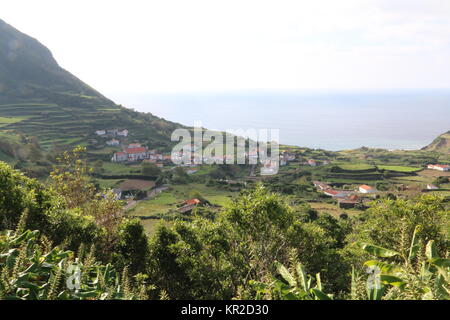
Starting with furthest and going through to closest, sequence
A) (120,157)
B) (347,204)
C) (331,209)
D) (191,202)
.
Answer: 1. (120,157)
2. (347,204)
3. (331,209)
4. (191,202)

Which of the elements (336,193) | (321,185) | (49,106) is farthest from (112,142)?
(336,193)

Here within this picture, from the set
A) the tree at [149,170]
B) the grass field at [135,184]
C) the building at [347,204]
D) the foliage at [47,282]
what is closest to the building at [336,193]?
the building at [347,204]

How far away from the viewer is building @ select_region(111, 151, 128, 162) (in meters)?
65.8

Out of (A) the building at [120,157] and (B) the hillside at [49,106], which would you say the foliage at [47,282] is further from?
(A) the building at [120,157]

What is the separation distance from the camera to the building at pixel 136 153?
225ft

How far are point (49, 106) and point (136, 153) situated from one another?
1538 inches

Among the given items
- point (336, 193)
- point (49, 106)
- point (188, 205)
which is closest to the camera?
point (188, 205)

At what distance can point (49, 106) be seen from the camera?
87375 millimetres

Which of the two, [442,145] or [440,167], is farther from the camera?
[442,145]

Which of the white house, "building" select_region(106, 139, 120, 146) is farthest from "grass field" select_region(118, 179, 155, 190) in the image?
the white house

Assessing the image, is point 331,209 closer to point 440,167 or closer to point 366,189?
point 366,189

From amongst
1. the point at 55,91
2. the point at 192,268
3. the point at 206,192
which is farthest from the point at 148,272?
the point at 55,91

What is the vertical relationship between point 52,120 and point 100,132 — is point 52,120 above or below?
above

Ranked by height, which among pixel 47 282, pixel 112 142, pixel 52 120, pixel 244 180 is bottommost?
pixel 244 180
